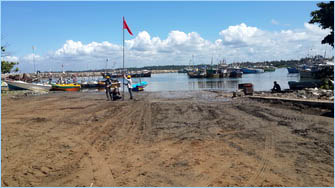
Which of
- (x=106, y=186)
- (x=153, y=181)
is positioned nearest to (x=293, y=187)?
(x=153, y=181)

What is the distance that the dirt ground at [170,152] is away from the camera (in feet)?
15.8

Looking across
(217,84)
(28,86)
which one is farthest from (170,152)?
(217,84)

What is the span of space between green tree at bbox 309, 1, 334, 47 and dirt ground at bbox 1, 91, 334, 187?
1613 centimetres

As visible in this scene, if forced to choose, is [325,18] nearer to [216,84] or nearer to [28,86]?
[216,84]

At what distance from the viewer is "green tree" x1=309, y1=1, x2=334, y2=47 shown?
→ 22.4 metres

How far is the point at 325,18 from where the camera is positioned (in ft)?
74.7

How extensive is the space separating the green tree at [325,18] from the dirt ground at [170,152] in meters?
16.1

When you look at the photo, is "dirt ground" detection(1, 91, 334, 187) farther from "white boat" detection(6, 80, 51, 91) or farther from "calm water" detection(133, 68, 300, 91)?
"white boat" detection(6, 80, 51, 91)

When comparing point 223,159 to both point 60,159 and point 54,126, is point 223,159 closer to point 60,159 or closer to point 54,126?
point 60,159

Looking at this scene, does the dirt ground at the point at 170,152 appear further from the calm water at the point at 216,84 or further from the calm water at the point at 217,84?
the calm water at the point at 217,84

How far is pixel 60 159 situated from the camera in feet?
19.4

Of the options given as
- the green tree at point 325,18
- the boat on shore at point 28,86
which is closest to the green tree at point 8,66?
the boat on shore at point 28,86

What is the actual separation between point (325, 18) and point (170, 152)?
22752 mm

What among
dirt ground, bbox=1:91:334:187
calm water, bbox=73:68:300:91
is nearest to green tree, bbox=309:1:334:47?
calm water, bbox=73:68:300:91
